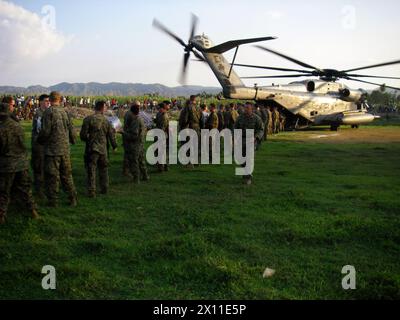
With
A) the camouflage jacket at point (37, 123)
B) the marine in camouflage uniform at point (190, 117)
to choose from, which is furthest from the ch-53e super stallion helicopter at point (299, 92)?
the camouflage jacket at point (37, 123)

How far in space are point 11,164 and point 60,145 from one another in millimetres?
1007

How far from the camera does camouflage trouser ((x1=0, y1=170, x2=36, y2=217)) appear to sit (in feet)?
21.8

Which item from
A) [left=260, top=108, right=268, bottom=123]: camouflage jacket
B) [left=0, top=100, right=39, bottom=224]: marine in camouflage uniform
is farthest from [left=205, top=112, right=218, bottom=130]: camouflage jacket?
[left=0, top=100, right=39, bottom=224]: marine in camouflage uniform

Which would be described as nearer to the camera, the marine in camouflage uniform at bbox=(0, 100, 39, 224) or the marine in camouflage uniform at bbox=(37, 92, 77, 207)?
the marine in camouflage uniform at bbox=(0, 100, 39, 224)

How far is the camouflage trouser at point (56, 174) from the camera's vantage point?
7461mm

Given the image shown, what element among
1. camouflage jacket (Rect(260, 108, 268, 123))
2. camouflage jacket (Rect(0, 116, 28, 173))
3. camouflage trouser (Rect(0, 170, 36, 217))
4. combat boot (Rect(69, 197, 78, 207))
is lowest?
combat boot (Rect(69, 197, 78, 207))

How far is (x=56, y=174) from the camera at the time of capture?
7500 mm

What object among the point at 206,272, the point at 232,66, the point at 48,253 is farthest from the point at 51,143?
the point at 232,66

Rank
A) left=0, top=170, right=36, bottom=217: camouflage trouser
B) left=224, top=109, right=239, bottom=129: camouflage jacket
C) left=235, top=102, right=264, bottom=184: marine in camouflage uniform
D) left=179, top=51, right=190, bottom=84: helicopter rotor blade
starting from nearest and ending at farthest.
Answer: left=0, top=170, right=36, bottom=217: camouflage trouser < left=235, top=102, right=264, bottom=184: marine in camouflage uniform < left=224, top=109, right=239, bottom=129: camouflage jacket < left=179, top=51, right=190, bottom=84: helicopter rotor blade

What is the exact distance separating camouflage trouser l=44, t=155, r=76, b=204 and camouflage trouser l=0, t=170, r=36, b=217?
1.89 feet

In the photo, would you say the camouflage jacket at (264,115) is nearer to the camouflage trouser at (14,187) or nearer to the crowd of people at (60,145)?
the crowd of people at (60,145)

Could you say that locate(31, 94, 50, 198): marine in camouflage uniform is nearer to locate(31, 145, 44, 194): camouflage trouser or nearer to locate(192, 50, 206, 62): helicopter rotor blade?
locate(31, 145, 44, 194): camouflage trouser
